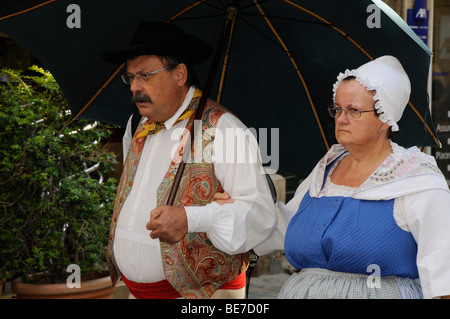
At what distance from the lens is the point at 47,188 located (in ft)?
17.2

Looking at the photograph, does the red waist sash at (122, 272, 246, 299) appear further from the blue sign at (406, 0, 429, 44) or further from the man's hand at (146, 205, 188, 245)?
the blue sign at (406, 0, 429, 44)

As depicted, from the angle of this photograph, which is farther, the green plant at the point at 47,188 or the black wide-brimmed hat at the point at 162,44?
the green plant at the point at 47,188

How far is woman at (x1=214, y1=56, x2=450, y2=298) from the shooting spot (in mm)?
2537

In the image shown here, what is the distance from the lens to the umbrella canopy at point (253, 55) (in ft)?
10.6

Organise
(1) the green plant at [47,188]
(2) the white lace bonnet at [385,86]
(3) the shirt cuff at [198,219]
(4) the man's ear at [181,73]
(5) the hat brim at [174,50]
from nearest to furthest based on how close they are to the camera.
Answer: (2) the white lace bonnet at [385,86]
(3) the shirt cuff at [198,219]
(5) the hat brim at [174,50]
(4) the man's ear at [181,73]
(1) the green plant at [47,188]

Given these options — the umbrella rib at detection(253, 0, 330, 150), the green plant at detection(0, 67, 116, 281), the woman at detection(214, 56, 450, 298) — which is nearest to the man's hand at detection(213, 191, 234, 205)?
the woman at detection(214, 56, 450, 298)

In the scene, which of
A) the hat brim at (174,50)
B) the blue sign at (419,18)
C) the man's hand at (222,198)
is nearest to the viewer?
the man's hand at (222,198)

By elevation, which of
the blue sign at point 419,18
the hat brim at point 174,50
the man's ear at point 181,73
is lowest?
the man's ear at point 181,73

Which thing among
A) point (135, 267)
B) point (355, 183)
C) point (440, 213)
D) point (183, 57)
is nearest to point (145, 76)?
point (183, 57)

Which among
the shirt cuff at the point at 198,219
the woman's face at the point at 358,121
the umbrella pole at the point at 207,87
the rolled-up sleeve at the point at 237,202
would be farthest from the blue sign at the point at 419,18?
the shirt cuff at the point at 198,219

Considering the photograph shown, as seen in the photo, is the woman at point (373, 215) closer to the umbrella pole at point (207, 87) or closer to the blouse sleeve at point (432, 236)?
the blouse sleeve at point (432, 236)

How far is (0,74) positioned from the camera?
5.29 m

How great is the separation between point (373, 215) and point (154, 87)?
1180 mm

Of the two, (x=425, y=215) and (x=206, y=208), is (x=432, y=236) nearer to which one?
(x=425, y=215)
